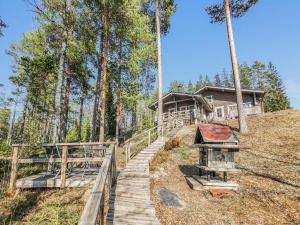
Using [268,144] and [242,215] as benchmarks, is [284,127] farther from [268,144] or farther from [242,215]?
[242,215]

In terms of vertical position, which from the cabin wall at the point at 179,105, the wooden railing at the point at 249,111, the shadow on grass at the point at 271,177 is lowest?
the shadow on grass at the point at 271,177

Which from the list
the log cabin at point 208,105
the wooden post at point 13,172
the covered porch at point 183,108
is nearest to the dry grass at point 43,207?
the wooden post at point 13,172

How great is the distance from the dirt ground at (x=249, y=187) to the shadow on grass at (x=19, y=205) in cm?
380

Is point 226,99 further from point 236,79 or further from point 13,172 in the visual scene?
point 13,172

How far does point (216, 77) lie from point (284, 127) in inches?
3167

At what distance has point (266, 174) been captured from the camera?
7.79m

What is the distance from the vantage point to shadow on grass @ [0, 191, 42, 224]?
209 inches

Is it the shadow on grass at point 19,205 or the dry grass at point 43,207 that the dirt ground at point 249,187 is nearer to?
the dry grass at point 43,207

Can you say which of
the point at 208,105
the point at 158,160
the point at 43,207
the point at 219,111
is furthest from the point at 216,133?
the point at 219,111

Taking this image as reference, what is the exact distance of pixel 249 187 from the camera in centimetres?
701

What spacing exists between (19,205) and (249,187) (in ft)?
25.2

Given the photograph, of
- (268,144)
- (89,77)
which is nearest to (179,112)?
(89,77)

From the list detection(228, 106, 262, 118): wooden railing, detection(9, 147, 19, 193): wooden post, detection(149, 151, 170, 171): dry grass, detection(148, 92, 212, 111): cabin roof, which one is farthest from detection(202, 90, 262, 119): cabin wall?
detection(9, 147, 19, 193): wooden post

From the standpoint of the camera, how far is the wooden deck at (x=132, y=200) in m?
4.77
